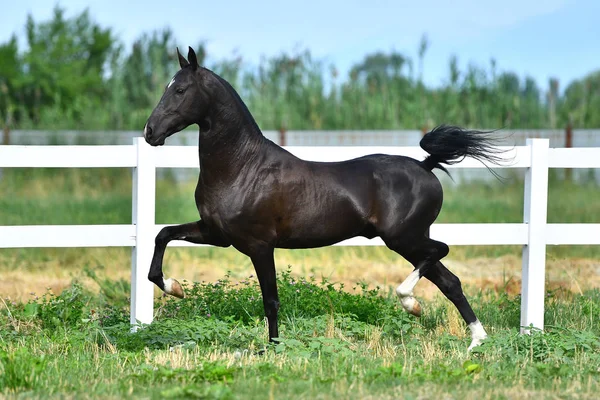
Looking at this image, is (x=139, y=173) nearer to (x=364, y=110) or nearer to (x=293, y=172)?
(x=293, y=172)

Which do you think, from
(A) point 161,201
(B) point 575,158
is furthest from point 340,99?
(B) point 575,158

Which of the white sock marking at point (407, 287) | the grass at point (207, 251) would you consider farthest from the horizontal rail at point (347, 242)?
the grass at point (207, 251)

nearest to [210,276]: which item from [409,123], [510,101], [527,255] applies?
[527,255]

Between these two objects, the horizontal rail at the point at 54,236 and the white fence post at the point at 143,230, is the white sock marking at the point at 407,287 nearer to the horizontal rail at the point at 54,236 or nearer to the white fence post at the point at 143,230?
the white fence post at the point at 143,230

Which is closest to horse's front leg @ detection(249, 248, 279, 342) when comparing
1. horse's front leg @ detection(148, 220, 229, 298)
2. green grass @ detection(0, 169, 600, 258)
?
horse's front leg @ detection(148, 220, 229, 298)

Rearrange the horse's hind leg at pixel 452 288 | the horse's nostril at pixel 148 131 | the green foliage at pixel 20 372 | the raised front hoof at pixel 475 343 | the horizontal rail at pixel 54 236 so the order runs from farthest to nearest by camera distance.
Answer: the horizontal rail at pixel 54 236 < the horse's hind leg at pixel 452 288 < the raised front hoof at pixel 475 343 < the horse's nostril at pixel 148 131 < the green foliage at pixel 20 372

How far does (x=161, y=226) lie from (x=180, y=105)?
1.59m

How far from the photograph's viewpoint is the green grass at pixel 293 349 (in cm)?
517

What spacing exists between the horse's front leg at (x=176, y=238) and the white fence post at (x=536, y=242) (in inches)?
108

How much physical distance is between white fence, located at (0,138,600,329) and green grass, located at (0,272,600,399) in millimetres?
384

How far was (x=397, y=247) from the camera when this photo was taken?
262 inches

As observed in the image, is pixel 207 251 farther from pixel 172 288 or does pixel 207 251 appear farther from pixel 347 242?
pixel 172 288

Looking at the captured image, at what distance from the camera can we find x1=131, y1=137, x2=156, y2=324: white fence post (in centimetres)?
740

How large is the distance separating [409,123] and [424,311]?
12380mm
